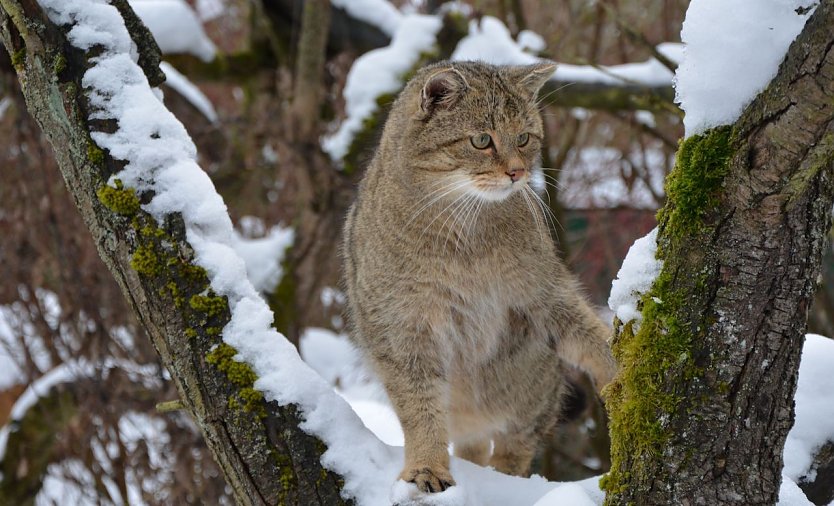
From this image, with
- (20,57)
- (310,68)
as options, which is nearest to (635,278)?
(20,57)

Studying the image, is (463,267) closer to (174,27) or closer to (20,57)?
(20,57)

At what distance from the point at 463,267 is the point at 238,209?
4.14 meters

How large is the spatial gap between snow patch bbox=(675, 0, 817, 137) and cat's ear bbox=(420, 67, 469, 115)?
1.28m

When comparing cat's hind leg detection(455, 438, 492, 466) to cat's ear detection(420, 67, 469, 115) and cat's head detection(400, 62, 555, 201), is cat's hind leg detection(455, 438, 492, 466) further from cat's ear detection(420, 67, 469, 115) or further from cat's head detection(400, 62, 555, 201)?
cat's ear detection(420, 67, 469, 115)

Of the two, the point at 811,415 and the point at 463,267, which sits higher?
the point at 463,267

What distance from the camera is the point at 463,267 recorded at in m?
2.83

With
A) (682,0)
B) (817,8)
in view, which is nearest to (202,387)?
(817,8)

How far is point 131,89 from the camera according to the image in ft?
7.59

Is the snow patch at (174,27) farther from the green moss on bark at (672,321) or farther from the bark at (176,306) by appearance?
the green moss on bark at (672,321)

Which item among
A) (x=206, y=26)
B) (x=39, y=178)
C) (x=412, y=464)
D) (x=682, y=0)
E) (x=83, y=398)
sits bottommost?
(x=412, y=464)

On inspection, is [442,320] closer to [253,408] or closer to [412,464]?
[412,464]

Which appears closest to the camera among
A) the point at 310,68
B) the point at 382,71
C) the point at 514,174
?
the point at 514,174

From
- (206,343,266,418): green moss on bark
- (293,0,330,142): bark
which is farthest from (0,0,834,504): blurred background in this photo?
(206,343,266,418): green moss on bark

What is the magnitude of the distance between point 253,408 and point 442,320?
0.87m
